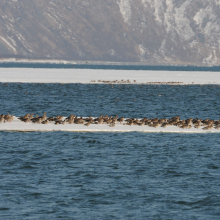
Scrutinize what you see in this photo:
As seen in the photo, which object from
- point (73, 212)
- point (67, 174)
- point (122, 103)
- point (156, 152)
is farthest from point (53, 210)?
point (122, 103)

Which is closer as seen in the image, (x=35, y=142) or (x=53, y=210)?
(x=53, y=210)

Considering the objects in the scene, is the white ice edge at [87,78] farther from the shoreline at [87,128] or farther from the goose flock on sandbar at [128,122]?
the shoreline at [87,128]

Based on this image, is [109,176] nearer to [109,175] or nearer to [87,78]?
[109,175]

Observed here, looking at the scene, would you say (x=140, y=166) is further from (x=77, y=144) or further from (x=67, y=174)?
(x=77, y=144)

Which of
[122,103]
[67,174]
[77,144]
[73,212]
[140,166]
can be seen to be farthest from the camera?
[122,103]

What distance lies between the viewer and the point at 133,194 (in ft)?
62.3

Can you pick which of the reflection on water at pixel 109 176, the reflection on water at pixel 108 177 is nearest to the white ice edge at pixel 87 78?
the reflection on water at pixel 109 176

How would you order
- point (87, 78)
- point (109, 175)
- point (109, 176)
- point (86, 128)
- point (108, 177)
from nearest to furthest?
1. point (108, 177)
2. point (109, 176)
3. point (109, 175)
4. point (86, 128)
5. point (87, 78)

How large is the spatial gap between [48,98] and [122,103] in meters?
8.38

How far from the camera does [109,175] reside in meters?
21.6

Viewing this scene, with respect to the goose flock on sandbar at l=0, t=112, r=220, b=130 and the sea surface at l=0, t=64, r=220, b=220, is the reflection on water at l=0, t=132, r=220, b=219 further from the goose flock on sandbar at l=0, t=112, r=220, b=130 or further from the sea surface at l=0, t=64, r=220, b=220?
the goose flock on sandbar at l=0, t=112, r=220, b=130

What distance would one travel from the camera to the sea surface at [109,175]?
17.4 metres

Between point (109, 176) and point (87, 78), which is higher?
point (87, 78)

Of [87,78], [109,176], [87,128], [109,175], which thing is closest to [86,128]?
[87,128]
